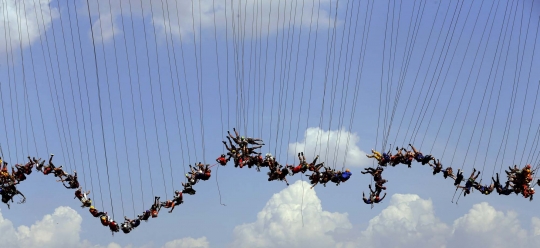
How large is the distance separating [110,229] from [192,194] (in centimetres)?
413

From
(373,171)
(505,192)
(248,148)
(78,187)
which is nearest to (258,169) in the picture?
(248,148)

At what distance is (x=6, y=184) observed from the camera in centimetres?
4553

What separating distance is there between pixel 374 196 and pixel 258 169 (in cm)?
546

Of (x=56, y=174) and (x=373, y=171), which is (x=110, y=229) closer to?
(x=56, y=174)

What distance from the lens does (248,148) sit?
43719mm

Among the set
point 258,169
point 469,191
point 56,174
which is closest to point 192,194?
point 258,169

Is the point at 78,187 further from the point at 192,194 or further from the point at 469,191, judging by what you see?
the point at 469,191

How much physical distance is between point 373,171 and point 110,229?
40.6 ft

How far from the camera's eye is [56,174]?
148 feet

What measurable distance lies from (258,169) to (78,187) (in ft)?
27.9

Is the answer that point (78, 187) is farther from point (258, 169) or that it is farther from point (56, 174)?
point (258, 169)

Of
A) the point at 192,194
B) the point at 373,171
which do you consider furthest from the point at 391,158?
the point at 192,194

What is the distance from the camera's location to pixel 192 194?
44.9 meters

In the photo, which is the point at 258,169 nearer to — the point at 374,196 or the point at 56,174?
the point at 374,196
